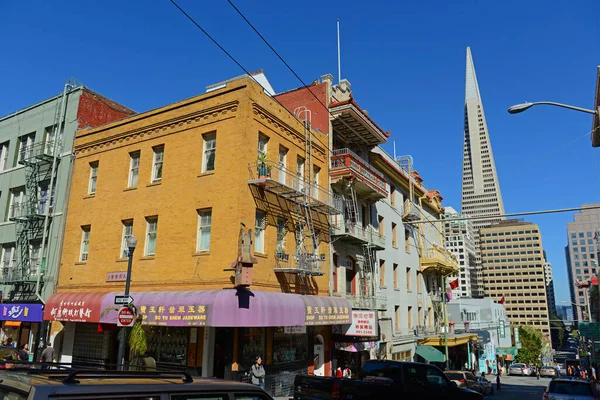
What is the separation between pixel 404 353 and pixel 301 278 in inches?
636

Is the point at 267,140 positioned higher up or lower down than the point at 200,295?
higher up

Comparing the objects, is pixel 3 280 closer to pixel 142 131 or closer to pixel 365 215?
pixel 142 131

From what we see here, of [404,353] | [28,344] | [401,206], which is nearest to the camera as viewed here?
[28,344]

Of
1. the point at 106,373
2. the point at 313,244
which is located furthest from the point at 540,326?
the point at 106,373

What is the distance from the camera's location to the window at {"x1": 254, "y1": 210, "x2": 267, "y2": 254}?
18.9 meters

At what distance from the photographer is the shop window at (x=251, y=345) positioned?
1738 cm

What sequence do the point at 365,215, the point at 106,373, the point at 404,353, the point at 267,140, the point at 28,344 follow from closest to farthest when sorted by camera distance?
the point at 106,373 < the point at 267,140 < the point at 28,344 < the point at 365,215 < the point at 404,353

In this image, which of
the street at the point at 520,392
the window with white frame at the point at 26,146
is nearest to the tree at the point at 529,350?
the street at the point at 520,392

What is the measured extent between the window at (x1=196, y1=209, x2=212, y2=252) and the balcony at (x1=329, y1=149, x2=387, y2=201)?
845 centimetres

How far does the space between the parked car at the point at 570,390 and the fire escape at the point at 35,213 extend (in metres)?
23.7

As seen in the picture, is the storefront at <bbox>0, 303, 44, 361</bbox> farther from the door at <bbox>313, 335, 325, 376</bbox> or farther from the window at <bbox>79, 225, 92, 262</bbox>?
the door at <bbox>313, 335, 325, 376</bbox>

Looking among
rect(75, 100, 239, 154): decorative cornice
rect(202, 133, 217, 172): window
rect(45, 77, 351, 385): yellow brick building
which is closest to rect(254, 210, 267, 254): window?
rect(45, 77, 351, 385): yellow brick building

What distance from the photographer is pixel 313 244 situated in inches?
880

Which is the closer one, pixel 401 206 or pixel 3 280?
pixel 3 280
